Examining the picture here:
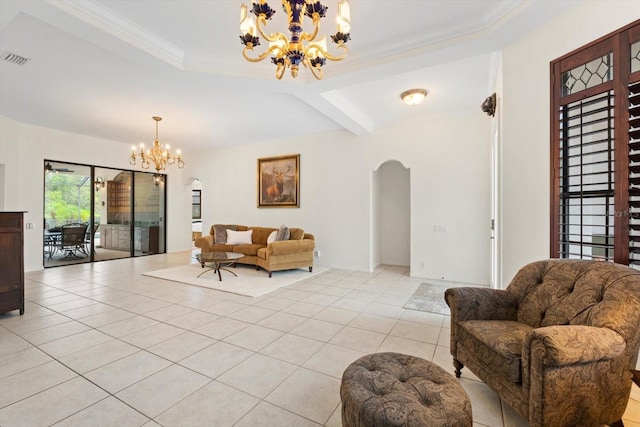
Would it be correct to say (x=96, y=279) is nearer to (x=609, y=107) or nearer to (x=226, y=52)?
(x=226, y=52)

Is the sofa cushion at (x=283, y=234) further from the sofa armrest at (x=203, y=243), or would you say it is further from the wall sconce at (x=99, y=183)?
the wall sconce at (x=99, y=183)

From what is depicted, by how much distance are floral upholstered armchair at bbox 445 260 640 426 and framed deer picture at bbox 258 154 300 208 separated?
5081 millimetres

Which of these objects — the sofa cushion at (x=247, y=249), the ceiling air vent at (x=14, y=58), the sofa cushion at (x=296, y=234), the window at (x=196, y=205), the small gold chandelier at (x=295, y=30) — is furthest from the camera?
the window at (x=196, y=205)

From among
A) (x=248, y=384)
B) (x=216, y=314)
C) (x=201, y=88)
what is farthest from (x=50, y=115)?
(x=248, y=384)

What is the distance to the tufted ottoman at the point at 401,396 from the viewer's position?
43.7 inches

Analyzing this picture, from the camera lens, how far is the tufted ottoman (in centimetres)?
111

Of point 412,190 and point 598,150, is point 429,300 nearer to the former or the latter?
point 412,190

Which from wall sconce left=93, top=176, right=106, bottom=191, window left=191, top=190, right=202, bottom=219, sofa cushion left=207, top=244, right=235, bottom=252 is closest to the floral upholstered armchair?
sofa cushion left=207, top=244, right=235, bottom=252

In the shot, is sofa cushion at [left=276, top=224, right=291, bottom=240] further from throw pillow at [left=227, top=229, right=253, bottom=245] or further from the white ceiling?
the white ceiling

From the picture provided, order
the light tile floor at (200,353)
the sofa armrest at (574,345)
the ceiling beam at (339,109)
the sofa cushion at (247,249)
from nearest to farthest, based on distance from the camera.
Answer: the sofa armrest at (574,345)
the light tile floor at (200,353)
the ceiling beam at (339,109)
the sofa cushion at (247,249)

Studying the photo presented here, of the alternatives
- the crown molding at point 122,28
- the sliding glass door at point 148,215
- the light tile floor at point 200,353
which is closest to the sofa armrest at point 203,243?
the light tile floor at point 200,353

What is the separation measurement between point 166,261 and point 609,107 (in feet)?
26.0

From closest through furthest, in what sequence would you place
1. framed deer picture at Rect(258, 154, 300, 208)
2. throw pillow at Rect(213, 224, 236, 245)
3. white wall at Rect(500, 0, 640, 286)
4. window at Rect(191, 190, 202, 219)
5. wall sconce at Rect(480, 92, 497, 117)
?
white wall at Rect(500, 0, 640, 286), wall sconce at Rect(480, 92, 497, 117), throw pillow at Rect(213, 224, 236, 245), framed deer picture at Rect(258, 154, 300, 208), window at Rect(191, 190, 202, 219)

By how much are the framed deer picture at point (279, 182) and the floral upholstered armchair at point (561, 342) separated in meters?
5.08
